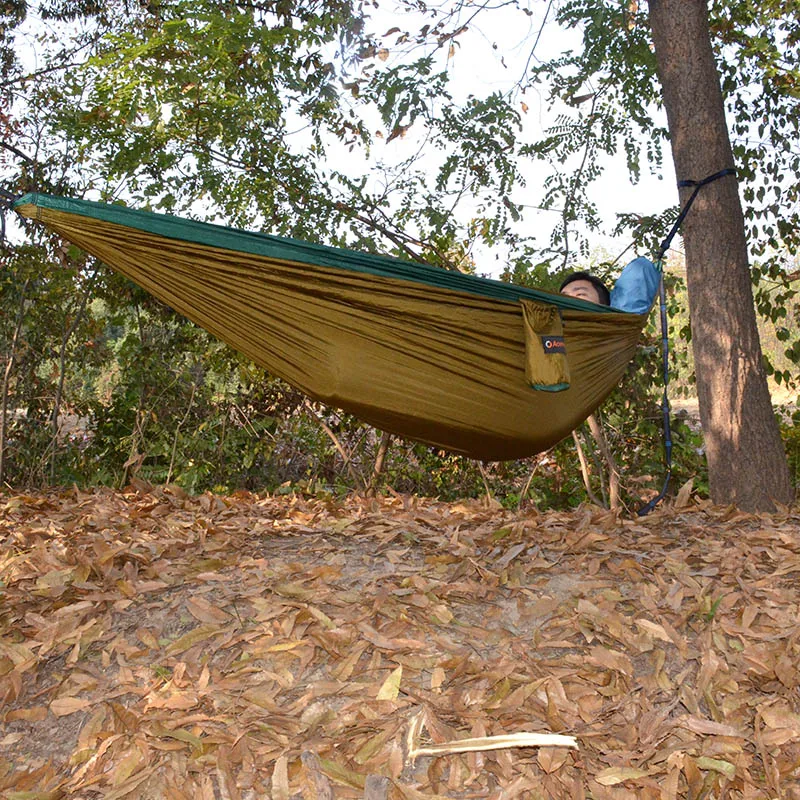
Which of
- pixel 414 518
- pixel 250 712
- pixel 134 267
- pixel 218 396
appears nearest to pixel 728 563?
pixel 414 518

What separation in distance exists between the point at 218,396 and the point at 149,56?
1.56m

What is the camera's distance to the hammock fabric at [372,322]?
2.02 metres

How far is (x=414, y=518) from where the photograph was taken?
2.52 meters

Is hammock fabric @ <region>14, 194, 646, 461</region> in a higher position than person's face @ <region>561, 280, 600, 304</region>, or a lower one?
lower

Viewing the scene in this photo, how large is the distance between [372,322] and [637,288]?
1.01 meters

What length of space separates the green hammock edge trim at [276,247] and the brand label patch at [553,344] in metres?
0.12

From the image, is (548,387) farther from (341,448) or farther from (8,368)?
(8,368)

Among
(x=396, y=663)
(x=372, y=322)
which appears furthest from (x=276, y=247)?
(x=396, y=663)

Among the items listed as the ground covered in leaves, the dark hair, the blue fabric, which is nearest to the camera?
the ground covered in leaves

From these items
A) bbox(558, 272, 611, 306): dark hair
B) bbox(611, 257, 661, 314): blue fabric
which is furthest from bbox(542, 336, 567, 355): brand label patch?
bbox(558, 272, 611, 306): dark hair

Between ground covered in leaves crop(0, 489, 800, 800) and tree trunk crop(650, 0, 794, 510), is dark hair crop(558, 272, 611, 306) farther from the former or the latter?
ground covered in leaves crop(0, 489, 800, 800)

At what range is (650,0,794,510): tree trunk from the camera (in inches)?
104

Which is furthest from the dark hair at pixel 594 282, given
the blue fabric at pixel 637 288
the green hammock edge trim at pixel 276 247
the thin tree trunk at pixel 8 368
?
the thin tree trunk at pixel 8 368

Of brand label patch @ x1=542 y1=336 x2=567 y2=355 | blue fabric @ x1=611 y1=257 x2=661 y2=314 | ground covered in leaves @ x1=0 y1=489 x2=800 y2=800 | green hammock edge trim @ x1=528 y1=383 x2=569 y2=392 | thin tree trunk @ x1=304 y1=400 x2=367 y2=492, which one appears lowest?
ground covered in leaves @ x1=0 y1=489 x2=800 y2=800
